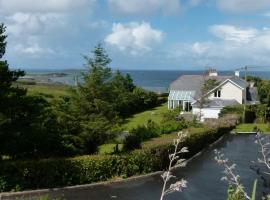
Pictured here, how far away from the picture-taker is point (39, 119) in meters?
29.1

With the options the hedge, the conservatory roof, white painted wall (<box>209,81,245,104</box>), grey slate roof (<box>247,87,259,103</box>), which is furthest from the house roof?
the hedge

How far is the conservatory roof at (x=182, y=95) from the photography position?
256 feet

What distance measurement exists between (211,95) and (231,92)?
2.96 metres

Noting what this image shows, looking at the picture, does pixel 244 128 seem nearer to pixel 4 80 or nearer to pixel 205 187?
pixel 205 187

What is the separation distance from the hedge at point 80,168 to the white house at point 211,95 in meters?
33.5

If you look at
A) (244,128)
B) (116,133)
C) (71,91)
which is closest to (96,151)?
(116,133)

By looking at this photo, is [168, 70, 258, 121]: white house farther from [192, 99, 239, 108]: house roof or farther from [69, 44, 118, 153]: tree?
[69, 44, 118, 153]: tree

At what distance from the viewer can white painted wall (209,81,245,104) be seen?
75312 mm

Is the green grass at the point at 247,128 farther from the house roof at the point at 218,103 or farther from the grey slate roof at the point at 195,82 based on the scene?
the grey slate roof at the point at 195,82

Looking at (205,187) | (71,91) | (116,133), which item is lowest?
(205,187)

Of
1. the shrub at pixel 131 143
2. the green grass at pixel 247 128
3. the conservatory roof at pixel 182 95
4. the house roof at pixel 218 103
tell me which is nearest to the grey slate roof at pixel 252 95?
the house roof at pixel 218 103

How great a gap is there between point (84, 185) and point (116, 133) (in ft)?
16.5

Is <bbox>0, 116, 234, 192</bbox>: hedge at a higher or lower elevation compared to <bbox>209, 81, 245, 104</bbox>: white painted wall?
lower

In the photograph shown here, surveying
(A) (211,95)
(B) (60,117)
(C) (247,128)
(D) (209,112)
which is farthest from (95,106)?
(A) (211,95)
